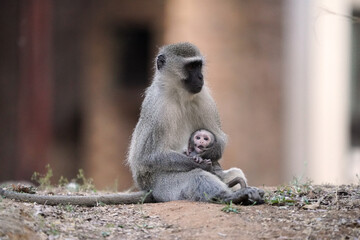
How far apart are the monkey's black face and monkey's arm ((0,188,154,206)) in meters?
1.27

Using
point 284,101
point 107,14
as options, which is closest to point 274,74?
point 284,101

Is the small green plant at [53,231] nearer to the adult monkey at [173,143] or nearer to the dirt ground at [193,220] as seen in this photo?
the dirt ground at [193,220]

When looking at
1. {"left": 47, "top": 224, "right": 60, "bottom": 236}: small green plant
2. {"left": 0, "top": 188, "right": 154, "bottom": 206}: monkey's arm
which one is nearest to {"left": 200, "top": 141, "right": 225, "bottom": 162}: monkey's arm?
{"left": 0, "top": 188, "right": 154, "bottom": 206}: monkey's arm

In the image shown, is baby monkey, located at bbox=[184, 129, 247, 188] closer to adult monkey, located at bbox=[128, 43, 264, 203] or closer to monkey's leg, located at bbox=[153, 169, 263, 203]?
adult monkey, located at bbox=[128, 43, 264, 203]

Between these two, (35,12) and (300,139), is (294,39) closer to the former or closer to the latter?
(300,139)

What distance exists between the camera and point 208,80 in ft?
55.4

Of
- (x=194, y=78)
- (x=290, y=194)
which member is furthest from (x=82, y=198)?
(x=290, y=194)

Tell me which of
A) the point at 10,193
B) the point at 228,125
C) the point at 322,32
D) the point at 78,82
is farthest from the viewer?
the point at 78,82

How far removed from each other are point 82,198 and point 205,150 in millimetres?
1437

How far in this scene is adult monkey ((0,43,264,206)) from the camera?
8461mm

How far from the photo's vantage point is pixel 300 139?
18.9 meters

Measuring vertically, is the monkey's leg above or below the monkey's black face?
below

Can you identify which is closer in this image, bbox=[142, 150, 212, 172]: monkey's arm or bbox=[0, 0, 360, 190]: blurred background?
bbox=[142, 150, 212, 172]: monkey's arm

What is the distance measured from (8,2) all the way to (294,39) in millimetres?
7099
